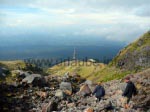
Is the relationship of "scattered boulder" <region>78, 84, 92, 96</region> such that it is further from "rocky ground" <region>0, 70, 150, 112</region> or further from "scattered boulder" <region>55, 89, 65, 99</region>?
"scattered boulder" <region>55, 89, 65, 99</region>

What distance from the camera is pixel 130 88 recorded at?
48.3 metres

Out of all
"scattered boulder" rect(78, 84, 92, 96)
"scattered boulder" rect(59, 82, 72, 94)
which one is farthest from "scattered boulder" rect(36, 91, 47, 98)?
"scattered boulder" rect(78, 84, 92, 96)

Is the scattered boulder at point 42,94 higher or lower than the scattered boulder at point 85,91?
lower

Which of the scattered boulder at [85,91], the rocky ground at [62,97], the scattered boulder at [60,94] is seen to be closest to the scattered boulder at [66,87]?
the rocky ground at [62,97]

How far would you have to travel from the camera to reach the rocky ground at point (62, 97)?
47625 millimetres

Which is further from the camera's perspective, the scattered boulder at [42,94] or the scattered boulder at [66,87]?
the scattered boulder at [66,87]

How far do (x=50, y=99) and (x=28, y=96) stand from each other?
135 inches

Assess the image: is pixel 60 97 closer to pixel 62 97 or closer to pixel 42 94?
pixel 62 97

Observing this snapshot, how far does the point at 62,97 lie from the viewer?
172ft

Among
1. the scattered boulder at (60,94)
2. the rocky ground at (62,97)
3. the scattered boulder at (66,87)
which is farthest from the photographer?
the scattered boulder at (66,87)

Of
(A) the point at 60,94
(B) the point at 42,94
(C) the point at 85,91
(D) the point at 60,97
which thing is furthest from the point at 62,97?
(C) the point at 85,91

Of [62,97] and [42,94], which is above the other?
[42,94]

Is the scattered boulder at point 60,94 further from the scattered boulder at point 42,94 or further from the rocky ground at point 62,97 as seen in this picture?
the scattered boulder at point 42,94

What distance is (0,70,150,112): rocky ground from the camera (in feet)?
156
